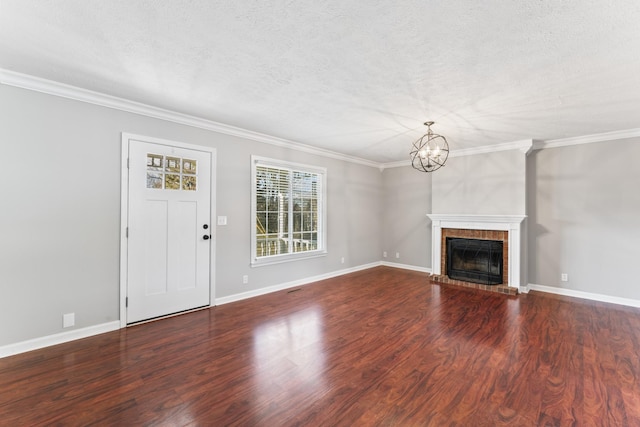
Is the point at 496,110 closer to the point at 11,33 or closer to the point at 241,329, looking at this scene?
the point at 241,329

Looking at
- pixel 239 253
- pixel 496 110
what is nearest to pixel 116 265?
pixel 239 253

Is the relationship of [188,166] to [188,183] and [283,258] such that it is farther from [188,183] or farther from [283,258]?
[283,258]

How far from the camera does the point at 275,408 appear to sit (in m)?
1.87

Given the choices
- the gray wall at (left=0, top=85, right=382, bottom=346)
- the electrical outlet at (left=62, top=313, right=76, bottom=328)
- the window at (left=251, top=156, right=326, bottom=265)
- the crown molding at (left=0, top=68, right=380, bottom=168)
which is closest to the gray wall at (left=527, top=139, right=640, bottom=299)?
the window at (left=251, top=156, right=326, bottom=265)

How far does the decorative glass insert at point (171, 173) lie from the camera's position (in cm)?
336

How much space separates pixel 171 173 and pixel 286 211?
1965mm

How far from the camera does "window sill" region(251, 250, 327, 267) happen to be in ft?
14.5

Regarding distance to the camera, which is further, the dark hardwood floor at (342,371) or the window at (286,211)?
→ the window at (286,211)

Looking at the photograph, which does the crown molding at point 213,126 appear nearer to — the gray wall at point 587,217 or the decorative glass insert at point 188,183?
the gray wall at point 587,217

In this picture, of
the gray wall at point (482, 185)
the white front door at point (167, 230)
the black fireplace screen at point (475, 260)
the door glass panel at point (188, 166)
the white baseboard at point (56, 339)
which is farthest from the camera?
the black fireplace screen at point (475, 260)

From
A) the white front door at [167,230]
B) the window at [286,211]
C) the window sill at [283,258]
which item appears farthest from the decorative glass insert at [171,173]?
the window sill at [283,258]

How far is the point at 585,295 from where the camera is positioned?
4375 millimetres

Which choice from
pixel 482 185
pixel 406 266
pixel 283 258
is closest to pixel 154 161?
pixel 283 258

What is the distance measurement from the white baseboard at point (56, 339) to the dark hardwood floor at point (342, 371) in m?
0.09
